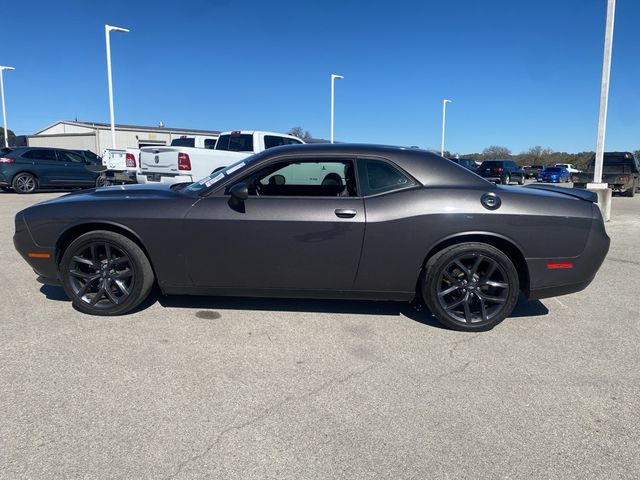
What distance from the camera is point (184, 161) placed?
1042 centimetres

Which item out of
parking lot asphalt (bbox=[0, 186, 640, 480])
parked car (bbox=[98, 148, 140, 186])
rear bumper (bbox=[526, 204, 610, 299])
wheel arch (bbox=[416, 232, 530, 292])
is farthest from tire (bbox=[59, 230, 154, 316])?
parked car (bbox=[98, 148, 140, 186])

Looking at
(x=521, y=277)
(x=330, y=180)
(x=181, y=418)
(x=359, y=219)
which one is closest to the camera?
(x=181, y=418)

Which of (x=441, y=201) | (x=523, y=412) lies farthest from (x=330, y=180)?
(x=523, y=412)

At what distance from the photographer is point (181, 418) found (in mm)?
2637

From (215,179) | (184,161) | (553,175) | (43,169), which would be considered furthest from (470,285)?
(553,175)

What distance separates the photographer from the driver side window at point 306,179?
4.15 meters

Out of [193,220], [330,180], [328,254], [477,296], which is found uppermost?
[330,180]

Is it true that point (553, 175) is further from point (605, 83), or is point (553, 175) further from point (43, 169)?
point (43, 169)

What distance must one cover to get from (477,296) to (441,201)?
871 mm

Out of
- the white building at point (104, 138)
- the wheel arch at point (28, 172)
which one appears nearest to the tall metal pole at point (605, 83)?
the wheel arch at point (28, 172)

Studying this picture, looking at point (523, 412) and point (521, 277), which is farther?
point (521, 277)

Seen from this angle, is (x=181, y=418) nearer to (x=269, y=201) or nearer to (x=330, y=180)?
(x=269, y=201)

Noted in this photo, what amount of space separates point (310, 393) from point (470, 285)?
1.80 m

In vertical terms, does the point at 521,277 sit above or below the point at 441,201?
below
